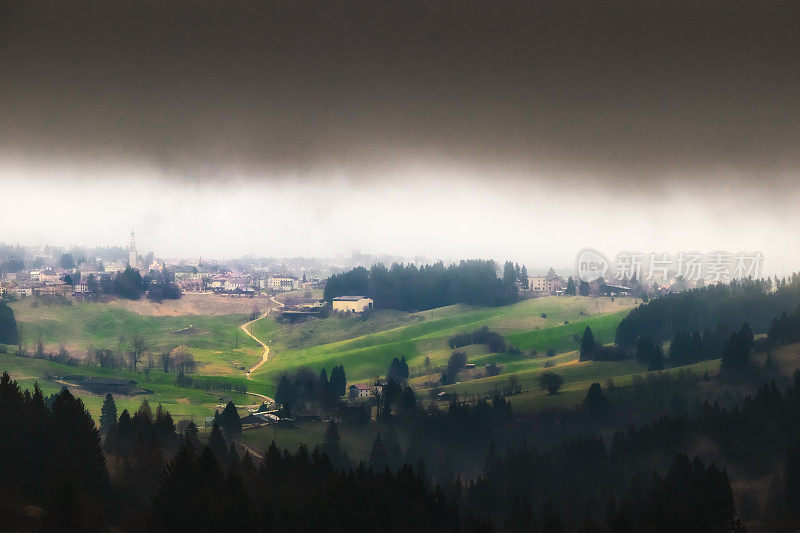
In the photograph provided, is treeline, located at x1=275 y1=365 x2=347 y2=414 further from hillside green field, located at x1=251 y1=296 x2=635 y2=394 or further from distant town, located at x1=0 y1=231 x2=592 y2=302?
distant town, located at x1=0 y1=231 x2=592 y2=302

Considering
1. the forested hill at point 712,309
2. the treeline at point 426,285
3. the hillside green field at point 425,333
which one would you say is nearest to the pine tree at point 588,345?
the hillside green field at point 425,333

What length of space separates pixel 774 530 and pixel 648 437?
29.7ft

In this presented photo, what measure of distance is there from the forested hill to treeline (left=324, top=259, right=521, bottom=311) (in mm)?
11948

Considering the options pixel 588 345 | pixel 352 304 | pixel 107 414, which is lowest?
pixel 107 414

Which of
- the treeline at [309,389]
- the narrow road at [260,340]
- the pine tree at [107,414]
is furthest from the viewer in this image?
the narrow road at [260,340]

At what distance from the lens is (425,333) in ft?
171

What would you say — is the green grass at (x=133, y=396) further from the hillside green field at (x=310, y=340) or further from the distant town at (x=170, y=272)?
the distant town at (x=170, y=272)

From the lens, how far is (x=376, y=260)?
62844mm

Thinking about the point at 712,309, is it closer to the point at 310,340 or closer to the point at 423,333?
the point at 423,333

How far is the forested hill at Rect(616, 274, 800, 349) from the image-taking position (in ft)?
145

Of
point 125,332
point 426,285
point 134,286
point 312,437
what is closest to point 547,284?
point 426,285

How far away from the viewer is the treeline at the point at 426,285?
58.0m

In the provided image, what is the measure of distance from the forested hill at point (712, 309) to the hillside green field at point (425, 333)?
5.69ft

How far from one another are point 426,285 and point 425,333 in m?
8.46
